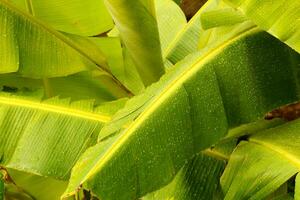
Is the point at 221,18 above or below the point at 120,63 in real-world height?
above

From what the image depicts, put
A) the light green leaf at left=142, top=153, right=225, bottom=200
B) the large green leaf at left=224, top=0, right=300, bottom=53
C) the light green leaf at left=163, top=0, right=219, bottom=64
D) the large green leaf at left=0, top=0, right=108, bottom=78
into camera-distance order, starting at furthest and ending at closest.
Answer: the light green leaf at left=163, top=0, right=219, bottom=64
the large green leaf at left=0, top=0, right=108, bottom=78
the light green leaf at left=142, top=153, right=225, bottom=200
the large green leaf at left=224, top=0, right=300, bottom=53

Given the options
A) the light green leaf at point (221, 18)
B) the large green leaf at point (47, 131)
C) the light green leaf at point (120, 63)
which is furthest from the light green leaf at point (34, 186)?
the light green leaf at point (221, 18)

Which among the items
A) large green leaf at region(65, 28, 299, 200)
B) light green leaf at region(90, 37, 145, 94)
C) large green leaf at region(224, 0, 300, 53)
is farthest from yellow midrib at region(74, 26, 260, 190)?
light green leaf at region(90, 37, 145, 94)

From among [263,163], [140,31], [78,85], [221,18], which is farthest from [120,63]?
[263,163]

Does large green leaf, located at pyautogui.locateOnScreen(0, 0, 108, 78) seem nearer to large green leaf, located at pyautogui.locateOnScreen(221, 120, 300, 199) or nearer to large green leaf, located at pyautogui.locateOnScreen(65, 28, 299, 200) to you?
large green leaf, located at pyautogui.locateOnScreen(65, 28, 299, 200)

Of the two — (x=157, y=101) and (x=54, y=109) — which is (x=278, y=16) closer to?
(x=157, y=101)

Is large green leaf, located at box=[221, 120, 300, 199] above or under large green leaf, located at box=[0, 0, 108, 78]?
above
